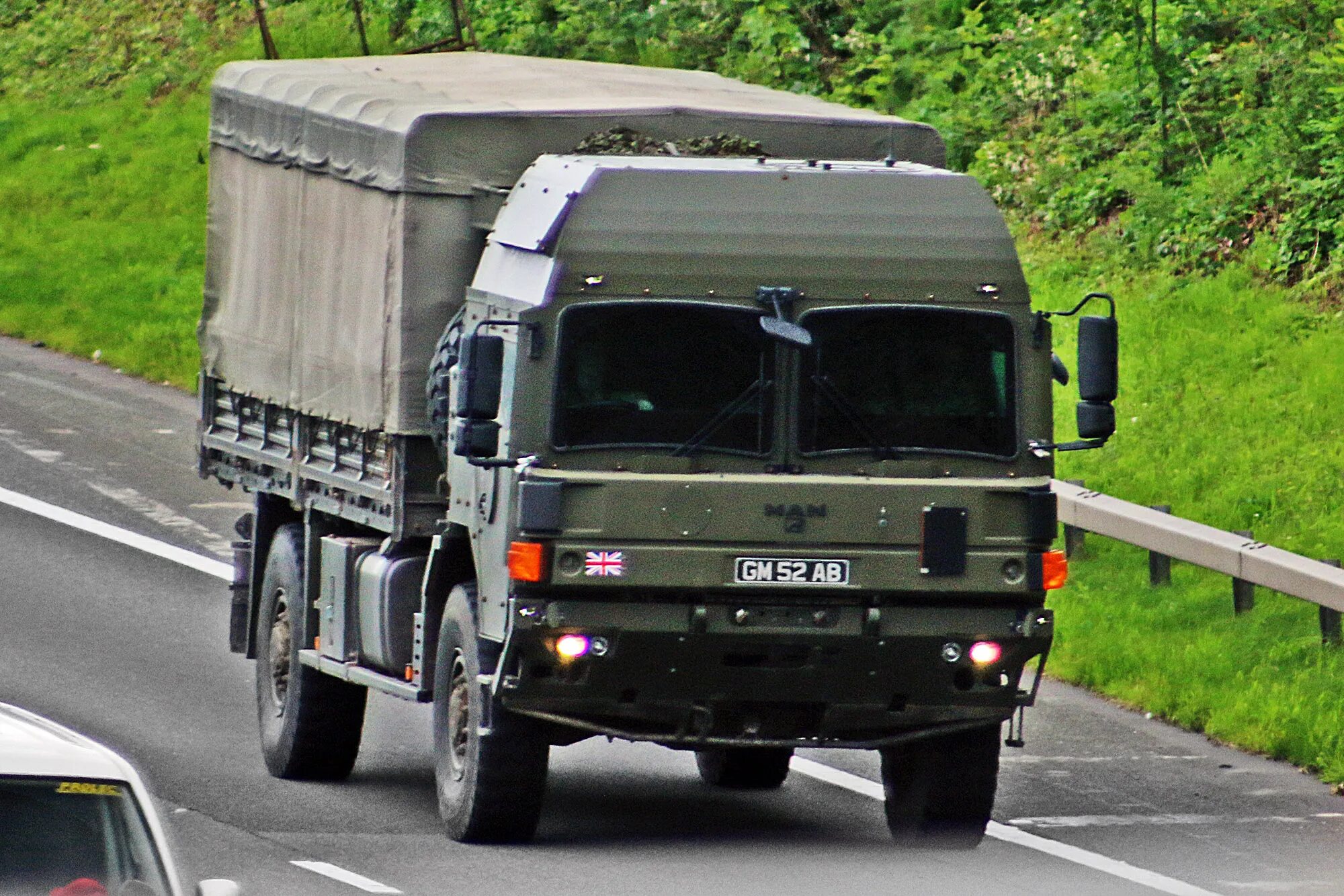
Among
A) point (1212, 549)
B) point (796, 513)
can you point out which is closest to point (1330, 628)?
point (1212, 549)

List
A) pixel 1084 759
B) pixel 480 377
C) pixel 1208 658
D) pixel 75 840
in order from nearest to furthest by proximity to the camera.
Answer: pixel 75 840 < pixel 480 377 < pixel 1084 759 < pixel 1208 658

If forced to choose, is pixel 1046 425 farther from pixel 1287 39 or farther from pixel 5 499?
pixel 1287 39

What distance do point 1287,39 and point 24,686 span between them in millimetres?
13510

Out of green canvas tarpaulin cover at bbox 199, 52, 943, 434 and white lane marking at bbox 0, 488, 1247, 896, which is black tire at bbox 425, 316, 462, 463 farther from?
white lane marking at bbox 0, 488, 1247, 896

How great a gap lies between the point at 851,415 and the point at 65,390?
1491 centimetres

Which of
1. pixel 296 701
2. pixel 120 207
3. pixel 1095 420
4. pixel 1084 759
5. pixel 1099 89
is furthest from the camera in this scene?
pixel 120 207

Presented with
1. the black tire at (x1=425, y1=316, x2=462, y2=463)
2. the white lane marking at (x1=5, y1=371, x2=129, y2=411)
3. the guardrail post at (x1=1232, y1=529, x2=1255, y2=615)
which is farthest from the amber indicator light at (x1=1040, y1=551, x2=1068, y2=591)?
the white lane marking at (x1=5, y1=371, x2=129, y2=411)

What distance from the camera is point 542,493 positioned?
12.4 m

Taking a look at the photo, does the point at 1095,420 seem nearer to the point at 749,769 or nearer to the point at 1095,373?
the point at 1095,373

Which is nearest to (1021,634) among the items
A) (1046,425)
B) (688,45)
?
(1046,425)

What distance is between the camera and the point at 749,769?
1537cm

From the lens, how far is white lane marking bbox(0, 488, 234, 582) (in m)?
20.7

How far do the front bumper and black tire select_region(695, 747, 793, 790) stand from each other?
2.19m

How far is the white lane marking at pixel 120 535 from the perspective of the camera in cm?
2072
